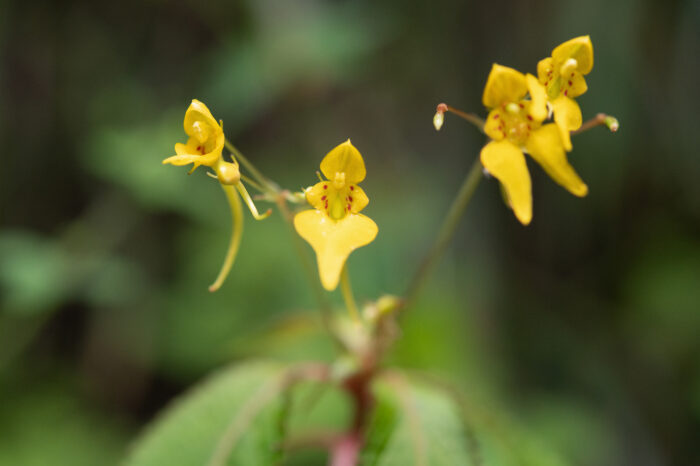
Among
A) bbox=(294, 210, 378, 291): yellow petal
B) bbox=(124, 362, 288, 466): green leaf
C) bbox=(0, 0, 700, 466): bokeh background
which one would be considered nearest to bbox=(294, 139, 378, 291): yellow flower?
bbox=(294, 210, 378, 291): yellow petal

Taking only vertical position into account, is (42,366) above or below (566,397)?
above

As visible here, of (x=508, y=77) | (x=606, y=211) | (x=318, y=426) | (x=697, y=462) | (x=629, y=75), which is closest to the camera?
(x=508, y=77)

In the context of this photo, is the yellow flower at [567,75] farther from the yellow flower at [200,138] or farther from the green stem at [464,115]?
the yellow flower at [200,138]

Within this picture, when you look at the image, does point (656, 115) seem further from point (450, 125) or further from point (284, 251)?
point (284, 251)

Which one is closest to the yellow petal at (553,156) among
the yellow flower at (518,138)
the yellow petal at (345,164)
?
the yellow flower at (518,138)

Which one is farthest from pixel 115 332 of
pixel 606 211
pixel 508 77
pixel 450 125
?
pixel 606 211
